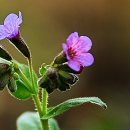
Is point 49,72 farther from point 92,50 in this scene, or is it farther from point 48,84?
point 92,50

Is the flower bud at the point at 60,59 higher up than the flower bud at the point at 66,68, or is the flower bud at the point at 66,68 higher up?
the flower bud at the point at 60,59

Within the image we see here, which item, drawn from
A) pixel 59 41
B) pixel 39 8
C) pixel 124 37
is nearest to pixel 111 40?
pixel 124 37

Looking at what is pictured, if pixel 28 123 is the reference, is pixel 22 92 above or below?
above

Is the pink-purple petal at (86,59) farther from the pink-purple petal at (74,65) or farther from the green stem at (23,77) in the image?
the green stem at (23,77)

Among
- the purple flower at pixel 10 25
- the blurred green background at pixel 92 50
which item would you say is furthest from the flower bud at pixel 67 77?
the blurred green background at pixel 92 50

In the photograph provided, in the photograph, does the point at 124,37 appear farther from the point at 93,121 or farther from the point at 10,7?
the point at 93,121

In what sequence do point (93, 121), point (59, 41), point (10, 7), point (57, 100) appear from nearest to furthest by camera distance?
point (93, 121) < point (57, 100) < point (59, 41) < point (10, 7)

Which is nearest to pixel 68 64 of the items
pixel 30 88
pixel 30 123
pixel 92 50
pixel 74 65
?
pixel 74 65
